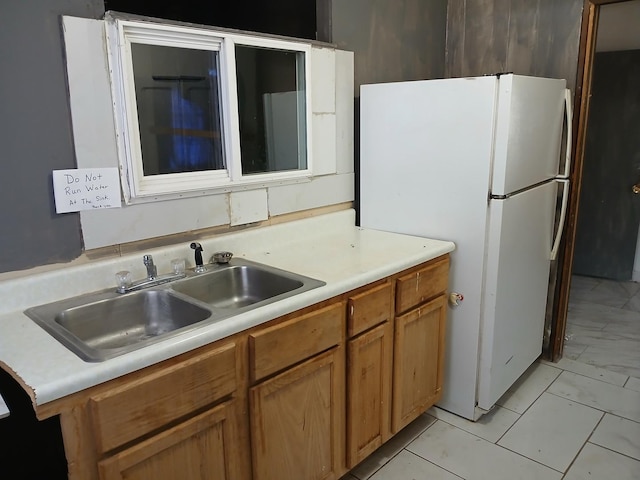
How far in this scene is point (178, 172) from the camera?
1.91 meters

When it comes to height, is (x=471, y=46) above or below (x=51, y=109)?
above

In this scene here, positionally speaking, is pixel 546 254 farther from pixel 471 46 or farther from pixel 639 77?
pixel 639 77

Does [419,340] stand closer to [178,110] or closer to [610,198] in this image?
[178,110]

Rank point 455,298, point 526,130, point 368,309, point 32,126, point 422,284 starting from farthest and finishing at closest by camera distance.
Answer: point 455,298 → point 526,130 → point 422,284 → point 368,309 → point 32,126

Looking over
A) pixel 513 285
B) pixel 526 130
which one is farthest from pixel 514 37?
pixel 513 285

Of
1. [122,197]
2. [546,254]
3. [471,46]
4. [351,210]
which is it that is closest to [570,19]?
[471,46]

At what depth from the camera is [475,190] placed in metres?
2.14

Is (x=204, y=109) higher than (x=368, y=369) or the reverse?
higher

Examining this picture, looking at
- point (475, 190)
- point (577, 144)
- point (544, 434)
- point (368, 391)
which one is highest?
point (577, 144)

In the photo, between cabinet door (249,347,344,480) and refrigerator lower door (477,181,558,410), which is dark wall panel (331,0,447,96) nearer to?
refrigerator lower door (477,181,558,410)

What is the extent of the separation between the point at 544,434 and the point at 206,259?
5.63 feet

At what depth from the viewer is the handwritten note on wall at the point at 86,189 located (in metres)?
1.56

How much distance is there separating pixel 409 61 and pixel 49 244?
211cm

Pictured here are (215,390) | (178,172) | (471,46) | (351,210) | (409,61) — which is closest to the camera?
(215,390)
